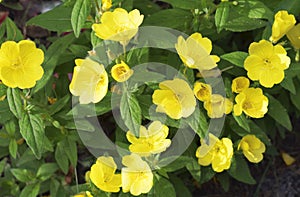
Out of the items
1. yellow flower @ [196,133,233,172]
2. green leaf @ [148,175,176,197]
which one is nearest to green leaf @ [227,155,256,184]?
yellow flower @ [196,133,233,172]

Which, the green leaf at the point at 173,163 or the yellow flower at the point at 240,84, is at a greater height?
the yellow flower at the point at 240,84

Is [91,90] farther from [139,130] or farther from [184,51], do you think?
[184,51]

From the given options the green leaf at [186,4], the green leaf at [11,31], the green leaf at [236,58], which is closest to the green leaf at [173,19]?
the green leaf at [186,4]

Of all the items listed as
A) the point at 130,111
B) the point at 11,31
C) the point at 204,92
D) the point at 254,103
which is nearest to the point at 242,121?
the point at 254,103

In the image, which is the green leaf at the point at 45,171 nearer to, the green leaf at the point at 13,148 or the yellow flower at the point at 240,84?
the green leaf at the point at 13,148

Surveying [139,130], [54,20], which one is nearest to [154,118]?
[139,130]

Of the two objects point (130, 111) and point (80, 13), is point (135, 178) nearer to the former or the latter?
point (130, 111)
